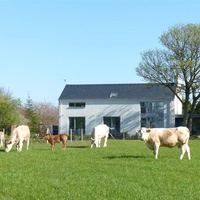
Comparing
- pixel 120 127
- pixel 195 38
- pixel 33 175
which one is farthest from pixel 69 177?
pixel 120 127

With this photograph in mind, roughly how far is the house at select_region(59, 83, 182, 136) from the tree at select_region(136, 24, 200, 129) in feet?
18.3

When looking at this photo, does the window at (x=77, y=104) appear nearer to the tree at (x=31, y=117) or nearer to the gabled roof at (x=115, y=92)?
the gabled roof at (x=115, y=92)

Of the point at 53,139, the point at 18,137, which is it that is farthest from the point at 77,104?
the point at 18,137

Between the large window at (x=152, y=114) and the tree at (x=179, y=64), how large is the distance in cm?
620

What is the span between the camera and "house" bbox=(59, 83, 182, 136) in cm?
7156

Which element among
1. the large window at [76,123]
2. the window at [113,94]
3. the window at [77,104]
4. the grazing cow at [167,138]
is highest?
the window at [113,94]

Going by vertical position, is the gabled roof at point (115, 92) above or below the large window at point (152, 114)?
above

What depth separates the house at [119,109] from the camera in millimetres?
71562

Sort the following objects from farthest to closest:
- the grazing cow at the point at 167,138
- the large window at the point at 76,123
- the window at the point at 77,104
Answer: the window at the point at 77,104 → the large window at the point at 76,123 → the grazing cow at the point at 167,138

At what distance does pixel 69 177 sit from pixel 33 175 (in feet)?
4.42

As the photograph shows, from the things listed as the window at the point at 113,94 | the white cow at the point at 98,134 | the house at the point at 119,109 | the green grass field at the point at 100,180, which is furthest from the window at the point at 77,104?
the green grass field at the point at 100,180

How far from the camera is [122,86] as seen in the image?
7594 cm

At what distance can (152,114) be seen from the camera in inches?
2827

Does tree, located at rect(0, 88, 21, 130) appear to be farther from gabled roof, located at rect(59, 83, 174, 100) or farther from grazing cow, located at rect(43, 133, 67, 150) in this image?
grazing cow, located at rect(43, 133, 67, 150)
